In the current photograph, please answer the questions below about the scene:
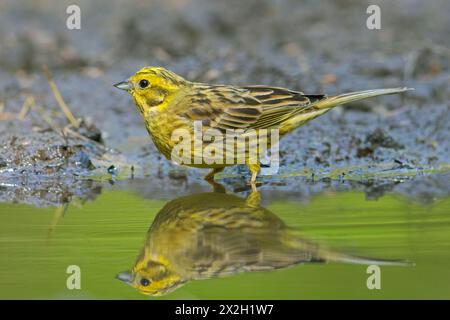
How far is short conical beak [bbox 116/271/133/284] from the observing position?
4.73m

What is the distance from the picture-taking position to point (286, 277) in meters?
4.72

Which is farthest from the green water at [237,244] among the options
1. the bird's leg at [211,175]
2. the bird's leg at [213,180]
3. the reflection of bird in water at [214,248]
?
the bird's leg at [211,175]

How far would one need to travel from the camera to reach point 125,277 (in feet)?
15.6

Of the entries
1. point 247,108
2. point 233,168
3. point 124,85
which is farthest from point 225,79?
point 124,85

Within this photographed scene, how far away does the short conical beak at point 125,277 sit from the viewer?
186 inches

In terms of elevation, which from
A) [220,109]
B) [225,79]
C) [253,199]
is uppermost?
[225,79]

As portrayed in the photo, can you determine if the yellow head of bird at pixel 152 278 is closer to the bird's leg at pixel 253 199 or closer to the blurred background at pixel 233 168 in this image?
the blurred background at pixel 233 168

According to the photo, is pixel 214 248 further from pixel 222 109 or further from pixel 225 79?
pixel 225 79

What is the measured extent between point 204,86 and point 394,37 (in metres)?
5.00

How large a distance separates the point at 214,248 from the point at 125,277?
629mm

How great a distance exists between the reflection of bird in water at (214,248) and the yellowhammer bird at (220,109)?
1.29 meters

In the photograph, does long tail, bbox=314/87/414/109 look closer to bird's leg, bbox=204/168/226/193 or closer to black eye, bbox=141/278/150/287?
bird's leg, bbox=204/168/226/193

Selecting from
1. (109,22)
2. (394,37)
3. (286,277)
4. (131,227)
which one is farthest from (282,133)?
(109,22)

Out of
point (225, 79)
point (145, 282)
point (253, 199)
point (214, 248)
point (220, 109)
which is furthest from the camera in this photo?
point (225, 79)
